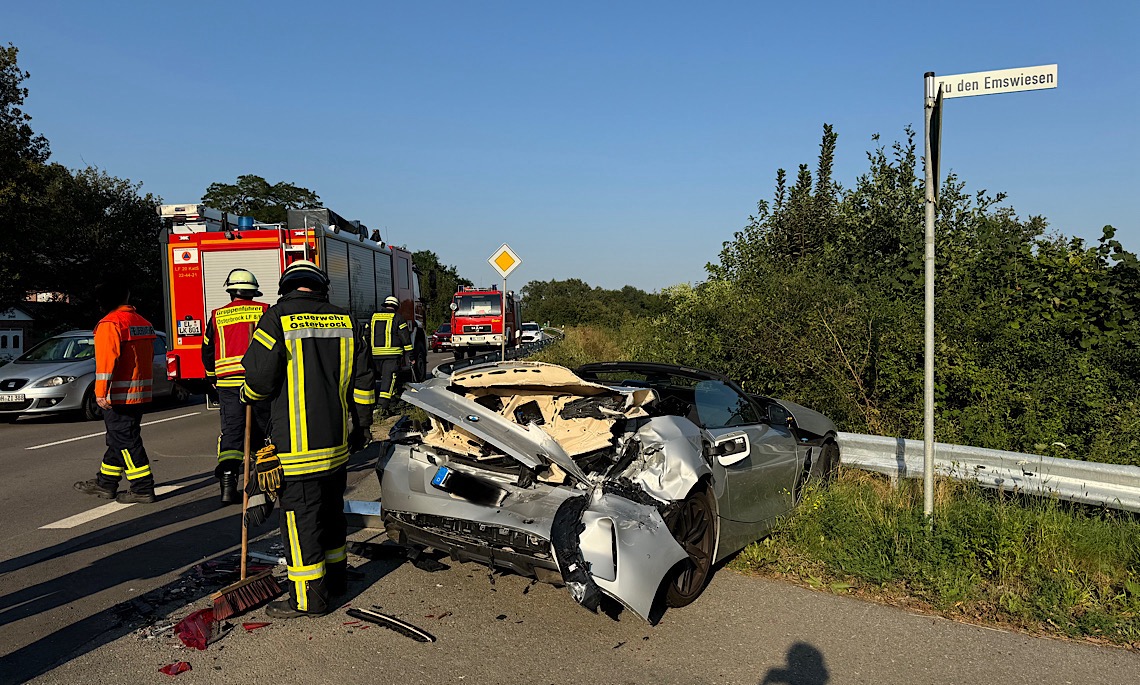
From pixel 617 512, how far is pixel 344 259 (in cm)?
1088

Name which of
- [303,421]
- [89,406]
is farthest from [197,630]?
[89,406]

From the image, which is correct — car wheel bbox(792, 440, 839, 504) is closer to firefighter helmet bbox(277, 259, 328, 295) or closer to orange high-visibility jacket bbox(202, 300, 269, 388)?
firefighter helmet bbox(277, 259, 328, 295)

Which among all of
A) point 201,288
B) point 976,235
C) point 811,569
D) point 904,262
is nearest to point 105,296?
point 201,288

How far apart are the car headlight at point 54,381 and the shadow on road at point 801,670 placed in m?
12.1

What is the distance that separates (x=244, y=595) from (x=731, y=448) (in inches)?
117

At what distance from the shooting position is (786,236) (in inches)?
623

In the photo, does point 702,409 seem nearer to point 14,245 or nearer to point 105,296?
point 105,296

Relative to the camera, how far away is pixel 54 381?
40.0 feet

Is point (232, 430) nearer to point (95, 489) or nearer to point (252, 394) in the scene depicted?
point (95, 489)

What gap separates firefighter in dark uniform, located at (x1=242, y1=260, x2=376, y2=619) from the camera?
4.24 m

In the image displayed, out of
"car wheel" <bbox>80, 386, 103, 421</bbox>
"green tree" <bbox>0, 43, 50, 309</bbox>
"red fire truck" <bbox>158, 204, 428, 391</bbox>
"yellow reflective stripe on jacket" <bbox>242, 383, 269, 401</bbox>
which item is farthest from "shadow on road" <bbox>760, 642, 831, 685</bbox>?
"green tree" <bbox>0, 43, 50, 309</bbox>

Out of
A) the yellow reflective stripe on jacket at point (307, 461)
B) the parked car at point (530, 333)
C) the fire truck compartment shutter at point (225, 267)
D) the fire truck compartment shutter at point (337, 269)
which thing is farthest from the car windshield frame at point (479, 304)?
the yellow reflective stripe on jacket at point (307, 461)

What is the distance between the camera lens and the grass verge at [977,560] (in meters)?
4.39

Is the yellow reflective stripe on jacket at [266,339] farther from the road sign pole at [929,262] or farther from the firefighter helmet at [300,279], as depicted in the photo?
the road sign pole at [929,262]
